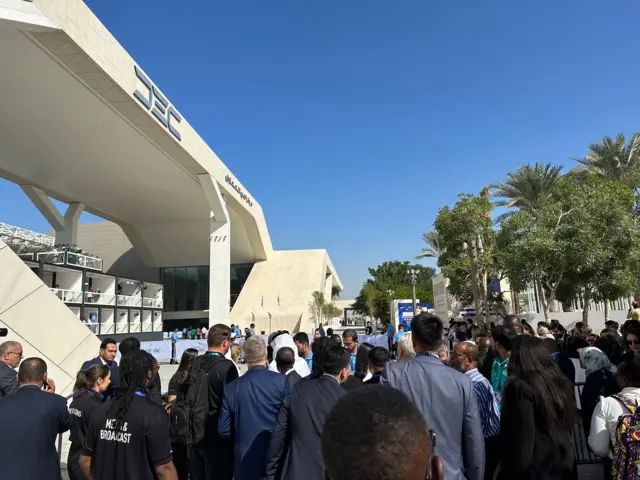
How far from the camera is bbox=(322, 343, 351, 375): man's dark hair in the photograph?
3264 mm

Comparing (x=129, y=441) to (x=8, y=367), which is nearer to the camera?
(x=129, y=441)

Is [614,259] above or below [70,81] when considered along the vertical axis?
below

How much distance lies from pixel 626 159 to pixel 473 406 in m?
26.4

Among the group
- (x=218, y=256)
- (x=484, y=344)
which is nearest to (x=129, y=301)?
(x=218, y=256)

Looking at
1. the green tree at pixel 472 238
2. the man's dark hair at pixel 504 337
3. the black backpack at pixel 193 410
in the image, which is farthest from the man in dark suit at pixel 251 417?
the green tree at pixel 472 238

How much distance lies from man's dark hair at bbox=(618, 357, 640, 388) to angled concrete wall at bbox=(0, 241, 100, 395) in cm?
1119

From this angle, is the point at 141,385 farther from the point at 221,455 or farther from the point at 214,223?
the point at 214,223

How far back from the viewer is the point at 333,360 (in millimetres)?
3262

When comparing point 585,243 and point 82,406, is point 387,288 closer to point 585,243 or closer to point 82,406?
point 585,243

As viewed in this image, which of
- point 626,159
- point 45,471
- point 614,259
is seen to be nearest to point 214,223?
point 614,259

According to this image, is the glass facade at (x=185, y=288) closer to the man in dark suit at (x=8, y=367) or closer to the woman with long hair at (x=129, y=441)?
the man in dark suit at (x=8, y=367)

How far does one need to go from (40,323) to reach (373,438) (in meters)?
12.0

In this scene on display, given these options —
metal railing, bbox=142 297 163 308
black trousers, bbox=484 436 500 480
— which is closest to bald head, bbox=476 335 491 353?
black trousers, bbox=484 436 500 480

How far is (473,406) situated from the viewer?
2809mm
